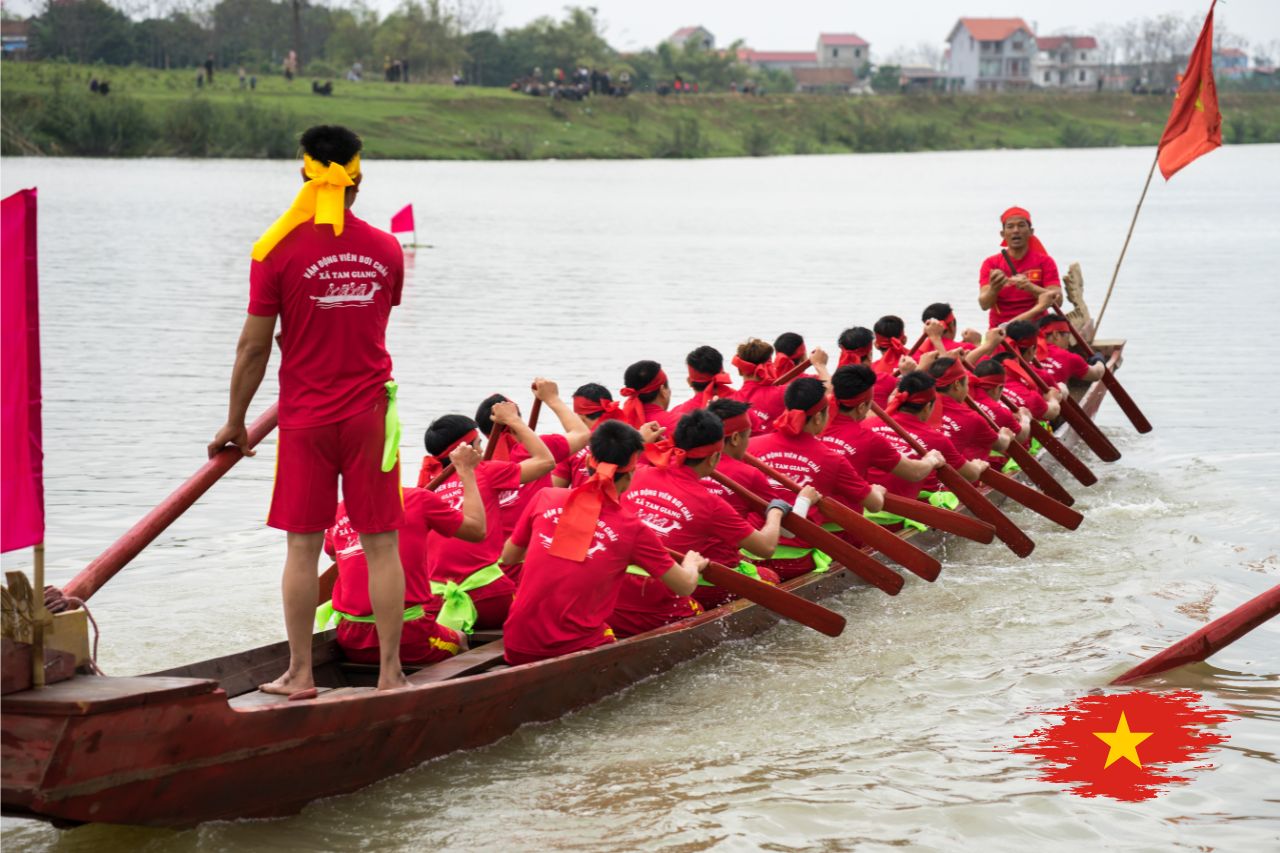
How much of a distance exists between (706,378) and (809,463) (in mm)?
1217

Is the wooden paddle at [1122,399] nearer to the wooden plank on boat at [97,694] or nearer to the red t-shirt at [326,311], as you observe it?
the red t-shirt at [326,311]

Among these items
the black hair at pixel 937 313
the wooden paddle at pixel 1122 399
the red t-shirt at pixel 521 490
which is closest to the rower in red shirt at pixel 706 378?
the red t-shirt at pixel 521 490

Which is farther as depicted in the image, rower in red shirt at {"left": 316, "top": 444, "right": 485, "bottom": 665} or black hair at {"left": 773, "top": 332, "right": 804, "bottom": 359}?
black hair at {"left": 773, "top": 332, "right": 804, "bottom": 359}

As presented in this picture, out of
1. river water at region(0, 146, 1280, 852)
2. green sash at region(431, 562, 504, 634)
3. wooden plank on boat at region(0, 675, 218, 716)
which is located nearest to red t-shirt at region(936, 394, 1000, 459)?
river water at region(0, 146, 1280, 852)

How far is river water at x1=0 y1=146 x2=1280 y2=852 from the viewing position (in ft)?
20.5

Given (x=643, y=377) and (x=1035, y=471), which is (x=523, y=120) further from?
(x=643, y=377)

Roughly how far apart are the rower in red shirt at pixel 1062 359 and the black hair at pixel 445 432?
24.0ft

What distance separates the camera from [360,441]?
5.85 meters

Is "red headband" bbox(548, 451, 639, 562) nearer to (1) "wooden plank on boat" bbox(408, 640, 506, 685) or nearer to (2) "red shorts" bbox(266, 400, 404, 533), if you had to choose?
(1) "wooden plank on boat" bbox(408, 640, 506, 685)

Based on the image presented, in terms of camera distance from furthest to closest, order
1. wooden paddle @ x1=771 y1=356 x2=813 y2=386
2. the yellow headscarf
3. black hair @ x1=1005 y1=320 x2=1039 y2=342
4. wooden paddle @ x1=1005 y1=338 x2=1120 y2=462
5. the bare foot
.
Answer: wooden paddle @ x1=1005 y1=338 x2=1120 y2=462
black hair @ x1=1005 y1=320 x2=1039 y2=342
wooden paddle @ x1=771 y1=356 x2=813 y2=386
the bare foot
the yellow headscarf

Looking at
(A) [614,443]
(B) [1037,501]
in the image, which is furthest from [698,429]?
(B) [1037,501]

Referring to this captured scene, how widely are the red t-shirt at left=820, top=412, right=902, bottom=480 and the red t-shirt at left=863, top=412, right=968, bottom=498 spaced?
0.31 m

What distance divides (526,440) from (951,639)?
266cm

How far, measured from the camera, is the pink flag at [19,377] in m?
4.89
